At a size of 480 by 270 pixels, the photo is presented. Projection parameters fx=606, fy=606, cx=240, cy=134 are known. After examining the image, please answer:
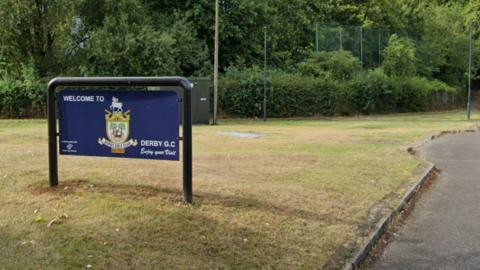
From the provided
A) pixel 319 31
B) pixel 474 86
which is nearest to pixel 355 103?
pixel 319 31

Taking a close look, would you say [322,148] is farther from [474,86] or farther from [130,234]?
[474,86]

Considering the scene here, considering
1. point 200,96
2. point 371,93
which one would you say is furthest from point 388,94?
point 200,96

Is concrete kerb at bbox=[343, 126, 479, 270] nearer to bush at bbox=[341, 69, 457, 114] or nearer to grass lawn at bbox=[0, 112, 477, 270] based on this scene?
grass lawn at bbox=[0, 112, 477, 270]

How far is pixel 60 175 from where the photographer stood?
8039 millimetres

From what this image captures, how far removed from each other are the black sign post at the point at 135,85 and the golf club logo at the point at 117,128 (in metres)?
0.33

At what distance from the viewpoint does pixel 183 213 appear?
6.42 meters

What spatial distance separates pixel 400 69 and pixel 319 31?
7062mm

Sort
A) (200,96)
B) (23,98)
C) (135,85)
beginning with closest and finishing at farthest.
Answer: (135,85)
(200,96)
(23,98)

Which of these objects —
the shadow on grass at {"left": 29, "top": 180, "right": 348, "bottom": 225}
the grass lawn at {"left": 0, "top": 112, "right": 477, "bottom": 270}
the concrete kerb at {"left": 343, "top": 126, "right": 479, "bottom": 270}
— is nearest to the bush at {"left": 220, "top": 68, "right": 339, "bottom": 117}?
the concrete kerb at {"left": 343, "top": 126, "right": 479, "bottom": 270}

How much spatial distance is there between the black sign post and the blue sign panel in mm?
119

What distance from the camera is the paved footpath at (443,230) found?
6035 millimetres

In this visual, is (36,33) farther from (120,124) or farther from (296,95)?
(120,124)

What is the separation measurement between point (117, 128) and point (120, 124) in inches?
2.6

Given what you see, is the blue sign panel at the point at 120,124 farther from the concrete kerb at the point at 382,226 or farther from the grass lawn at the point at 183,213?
the concrete kerb at the point at 382,226
